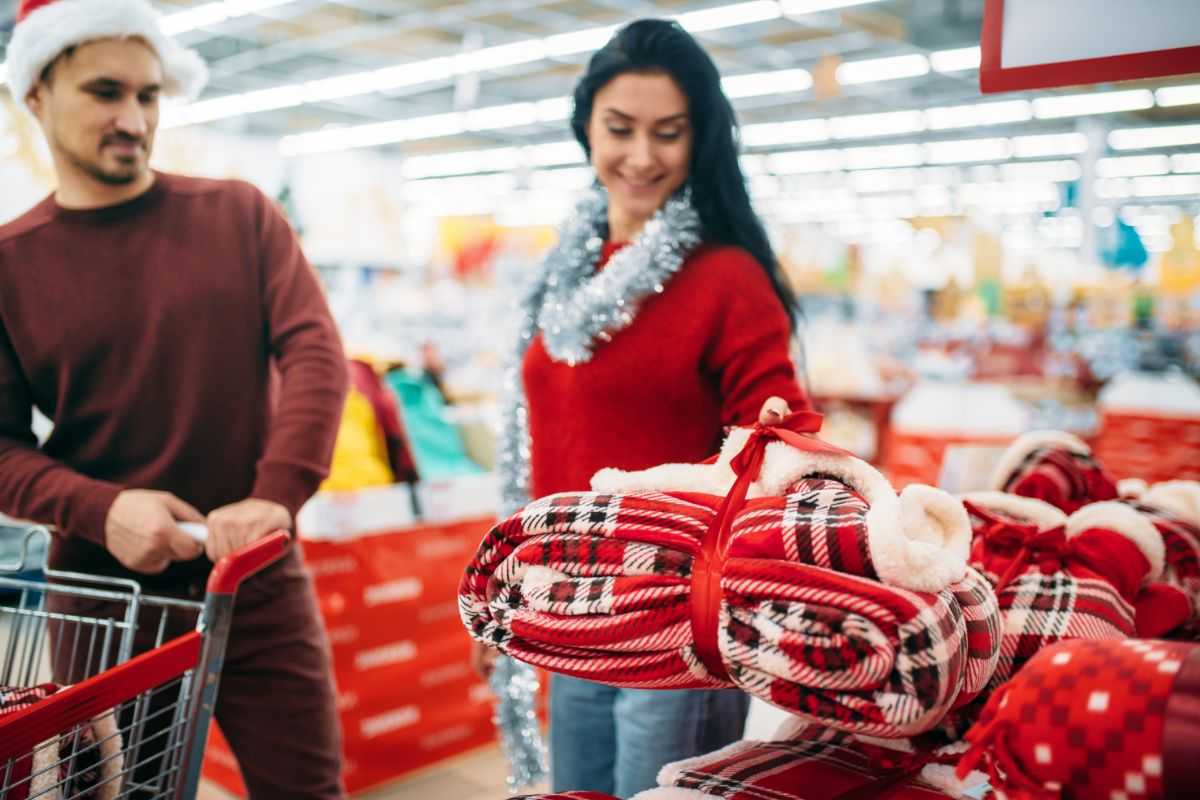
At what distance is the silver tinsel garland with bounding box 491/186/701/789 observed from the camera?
5.05ft

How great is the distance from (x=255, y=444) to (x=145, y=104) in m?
0.61

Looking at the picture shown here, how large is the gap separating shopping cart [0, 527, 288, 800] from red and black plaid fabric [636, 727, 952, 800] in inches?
25.0

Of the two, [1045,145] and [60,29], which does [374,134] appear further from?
[60,29]

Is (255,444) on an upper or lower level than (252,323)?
lower

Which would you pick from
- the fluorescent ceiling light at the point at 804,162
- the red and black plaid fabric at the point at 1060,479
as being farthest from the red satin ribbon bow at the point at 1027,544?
the fluorescent ceiling light at the point at 804,162

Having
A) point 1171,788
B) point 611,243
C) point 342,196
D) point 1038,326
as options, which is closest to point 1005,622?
point 1171,788

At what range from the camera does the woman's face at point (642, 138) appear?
1556 millimetres

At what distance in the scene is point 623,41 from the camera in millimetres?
1566

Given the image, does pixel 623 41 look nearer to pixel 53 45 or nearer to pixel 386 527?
pixel 53 45

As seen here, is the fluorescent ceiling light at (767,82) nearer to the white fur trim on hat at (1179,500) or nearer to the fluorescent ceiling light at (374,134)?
the fluorescent ceiling light at (374,134)

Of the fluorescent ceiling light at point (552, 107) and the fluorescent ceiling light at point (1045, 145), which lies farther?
the fluorescent ceiling light at point (1045, 145)

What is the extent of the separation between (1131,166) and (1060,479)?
23.1ft

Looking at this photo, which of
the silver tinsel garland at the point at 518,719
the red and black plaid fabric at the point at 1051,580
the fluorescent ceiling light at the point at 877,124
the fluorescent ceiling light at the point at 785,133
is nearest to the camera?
the red and black plaid fabric at the point at 1051,580

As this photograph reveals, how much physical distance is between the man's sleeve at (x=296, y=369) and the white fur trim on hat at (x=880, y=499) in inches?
36.4
